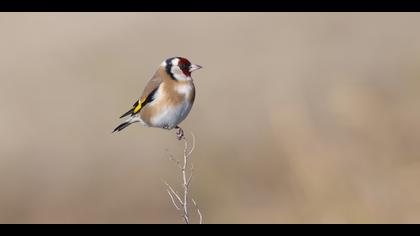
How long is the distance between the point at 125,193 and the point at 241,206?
298cm

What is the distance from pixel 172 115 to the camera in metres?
8.77

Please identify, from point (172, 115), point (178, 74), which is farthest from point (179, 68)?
point (172, 115)

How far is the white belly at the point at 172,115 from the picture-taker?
28.7 feet

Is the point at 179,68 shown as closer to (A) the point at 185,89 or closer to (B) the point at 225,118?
(A) the point at 185,89

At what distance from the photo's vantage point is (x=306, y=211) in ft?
35.3

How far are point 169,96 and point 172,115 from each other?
7.8 inches

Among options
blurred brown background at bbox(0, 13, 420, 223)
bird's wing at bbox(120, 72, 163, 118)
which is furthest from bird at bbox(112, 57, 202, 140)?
blurred brown background at bbox(0, 13, 420, 223)

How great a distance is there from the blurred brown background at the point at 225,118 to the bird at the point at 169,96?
75.0 inches

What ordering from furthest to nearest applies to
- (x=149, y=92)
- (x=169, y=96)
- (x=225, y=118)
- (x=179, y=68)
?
(x=225, y=118), (x=149, y=92), (x=169, y=96), (x=179, y=68)

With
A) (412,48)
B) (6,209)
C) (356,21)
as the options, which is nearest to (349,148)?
(6,209)

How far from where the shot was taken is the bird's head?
28.2 feet

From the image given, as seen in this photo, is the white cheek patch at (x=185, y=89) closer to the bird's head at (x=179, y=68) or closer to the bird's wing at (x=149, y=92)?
the bird's head at (x=179, y=68)

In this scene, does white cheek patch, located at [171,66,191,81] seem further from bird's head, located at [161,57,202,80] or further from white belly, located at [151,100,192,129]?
white belly, located at [151,100,192,129]
